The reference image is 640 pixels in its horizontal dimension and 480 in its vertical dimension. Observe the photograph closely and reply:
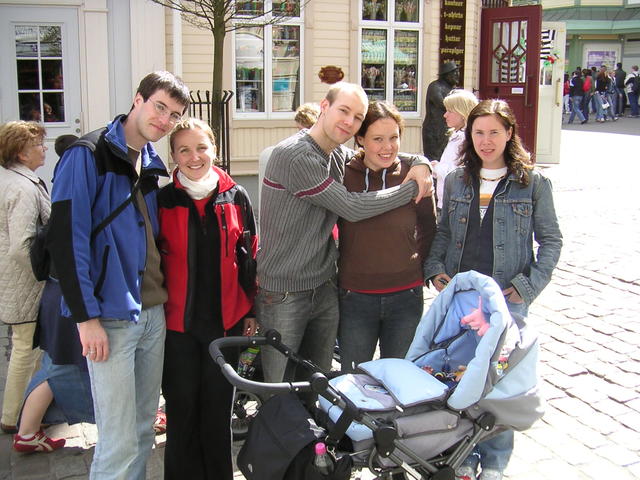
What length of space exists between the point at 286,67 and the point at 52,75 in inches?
152

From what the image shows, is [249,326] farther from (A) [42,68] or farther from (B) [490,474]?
(A) [42,68]

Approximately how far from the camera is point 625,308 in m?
6.65

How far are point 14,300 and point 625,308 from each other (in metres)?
5.18

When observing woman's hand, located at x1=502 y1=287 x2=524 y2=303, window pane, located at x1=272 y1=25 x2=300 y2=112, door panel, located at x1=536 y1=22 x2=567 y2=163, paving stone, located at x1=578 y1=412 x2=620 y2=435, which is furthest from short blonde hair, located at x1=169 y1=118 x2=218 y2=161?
door panel, located at x1=536 y1=22 x2=567 y2=163

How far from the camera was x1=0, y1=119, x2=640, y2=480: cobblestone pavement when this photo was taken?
4008 millimetres

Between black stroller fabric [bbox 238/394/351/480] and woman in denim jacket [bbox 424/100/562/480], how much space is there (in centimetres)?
117

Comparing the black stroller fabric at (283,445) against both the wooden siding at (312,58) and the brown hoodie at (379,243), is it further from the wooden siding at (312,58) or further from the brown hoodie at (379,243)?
the wooden siding at (312,58)

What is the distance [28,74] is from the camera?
33.5ft

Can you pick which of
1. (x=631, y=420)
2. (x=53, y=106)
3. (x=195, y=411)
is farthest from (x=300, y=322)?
(x=53, y=106)

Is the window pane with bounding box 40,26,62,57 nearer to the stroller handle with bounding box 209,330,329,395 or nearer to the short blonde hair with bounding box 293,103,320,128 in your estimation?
the short blonde hair with bounding box 293,103,320,128

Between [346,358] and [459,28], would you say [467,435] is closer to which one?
Answer: [346,358]

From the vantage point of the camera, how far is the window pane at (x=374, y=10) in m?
12.8

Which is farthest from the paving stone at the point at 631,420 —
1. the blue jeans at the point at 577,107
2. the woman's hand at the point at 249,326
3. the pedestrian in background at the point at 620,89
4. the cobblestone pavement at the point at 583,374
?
the pedestrian in background at the point at 620,89

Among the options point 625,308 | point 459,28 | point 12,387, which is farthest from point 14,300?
point 459,28
